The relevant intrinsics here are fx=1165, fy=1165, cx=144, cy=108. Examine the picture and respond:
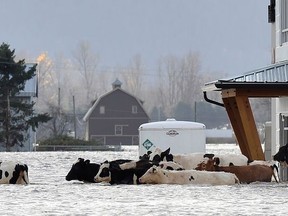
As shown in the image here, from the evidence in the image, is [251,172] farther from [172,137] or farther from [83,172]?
[172,137]

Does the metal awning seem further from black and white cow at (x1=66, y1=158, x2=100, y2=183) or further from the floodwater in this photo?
the floodwater

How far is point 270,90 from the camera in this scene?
2736 cm

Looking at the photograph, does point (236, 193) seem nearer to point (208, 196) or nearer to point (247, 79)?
point (208, 196)

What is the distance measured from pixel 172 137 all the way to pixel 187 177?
53.2 feet

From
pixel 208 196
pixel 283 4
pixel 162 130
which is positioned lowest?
pixel 208 196

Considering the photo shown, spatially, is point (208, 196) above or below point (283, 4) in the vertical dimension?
below

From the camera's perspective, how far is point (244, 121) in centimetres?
2814

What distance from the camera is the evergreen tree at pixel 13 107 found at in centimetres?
7544

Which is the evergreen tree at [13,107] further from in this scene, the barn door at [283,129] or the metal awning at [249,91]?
the metal awning at [249,91]

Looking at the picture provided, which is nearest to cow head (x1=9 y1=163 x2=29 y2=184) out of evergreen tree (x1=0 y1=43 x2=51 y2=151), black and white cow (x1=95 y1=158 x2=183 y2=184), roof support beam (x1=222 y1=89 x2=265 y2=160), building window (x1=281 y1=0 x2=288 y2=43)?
black and white cow (x1=95 y1=158 x2=183 y2=184)

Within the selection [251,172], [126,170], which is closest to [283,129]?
[251,172]

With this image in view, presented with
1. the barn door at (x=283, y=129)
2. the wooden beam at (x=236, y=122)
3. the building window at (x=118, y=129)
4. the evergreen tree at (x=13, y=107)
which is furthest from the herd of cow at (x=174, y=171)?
the building window at (x=118, y=129)

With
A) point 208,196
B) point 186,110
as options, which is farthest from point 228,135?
point 208,196

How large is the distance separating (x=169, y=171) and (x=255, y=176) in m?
2.22
